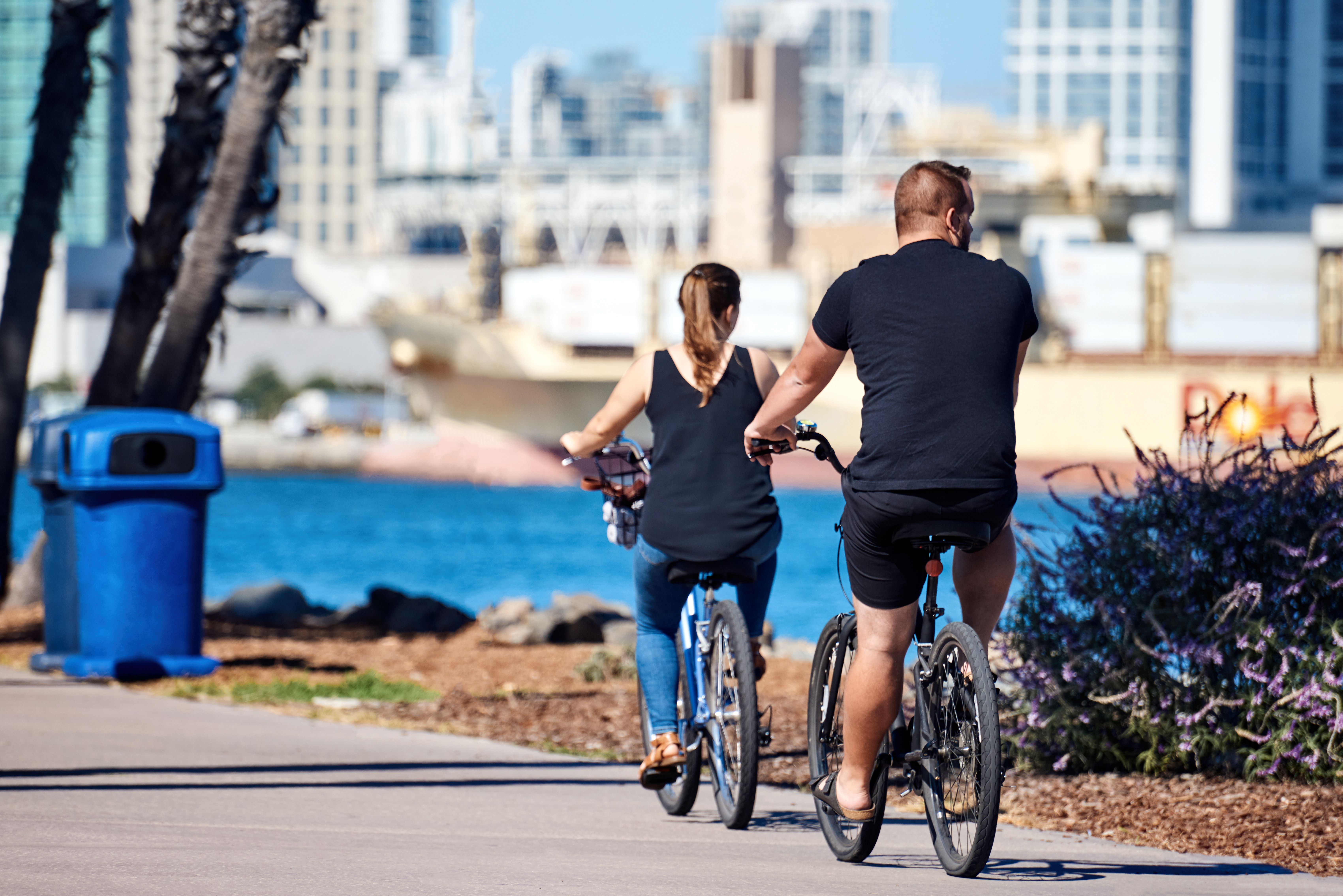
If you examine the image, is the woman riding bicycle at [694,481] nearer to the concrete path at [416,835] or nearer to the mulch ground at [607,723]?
the concrete path at [416,835]

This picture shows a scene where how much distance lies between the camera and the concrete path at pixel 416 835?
11.5ft

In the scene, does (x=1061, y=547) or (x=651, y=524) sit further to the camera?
(x=1061, y=547)

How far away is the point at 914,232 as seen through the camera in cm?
359

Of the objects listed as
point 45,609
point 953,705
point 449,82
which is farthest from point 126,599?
point 449,82

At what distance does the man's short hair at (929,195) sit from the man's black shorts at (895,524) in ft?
1.86

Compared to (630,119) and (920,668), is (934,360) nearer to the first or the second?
(920,668)

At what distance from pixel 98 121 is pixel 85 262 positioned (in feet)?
66.7

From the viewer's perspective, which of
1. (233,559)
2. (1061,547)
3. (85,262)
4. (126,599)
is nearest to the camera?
(1061,547)

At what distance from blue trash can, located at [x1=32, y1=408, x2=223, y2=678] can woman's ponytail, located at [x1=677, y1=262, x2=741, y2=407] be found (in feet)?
10.3

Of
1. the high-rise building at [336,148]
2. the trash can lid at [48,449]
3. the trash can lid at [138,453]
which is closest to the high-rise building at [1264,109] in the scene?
the high-rise building at [336,148]

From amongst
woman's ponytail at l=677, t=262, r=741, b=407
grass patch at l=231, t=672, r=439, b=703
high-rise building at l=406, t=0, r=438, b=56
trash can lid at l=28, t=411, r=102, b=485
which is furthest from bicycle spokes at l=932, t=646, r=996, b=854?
high-rise building at l=406, t=0, r=438, b=56

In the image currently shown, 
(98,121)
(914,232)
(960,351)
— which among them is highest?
(98,121)

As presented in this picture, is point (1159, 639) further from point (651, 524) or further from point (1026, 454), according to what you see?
point (1026, 454)

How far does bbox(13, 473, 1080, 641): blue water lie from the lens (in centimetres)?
2414
